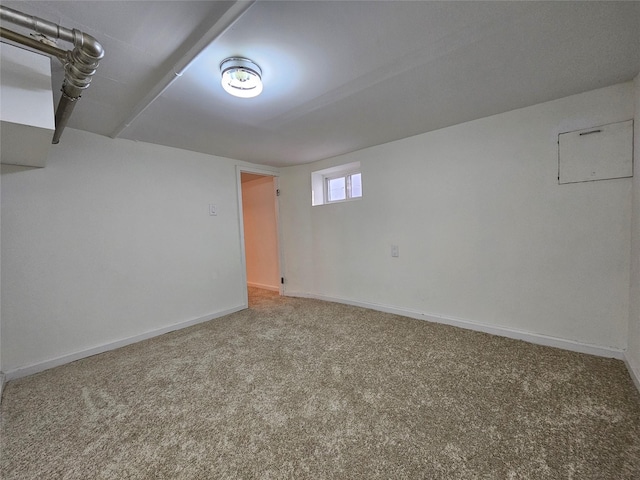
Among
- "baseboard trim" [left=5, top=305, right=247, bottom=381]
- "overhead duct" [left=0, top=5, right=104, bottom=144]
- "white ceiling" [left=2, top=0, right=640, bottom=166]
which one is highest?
"white ceiling" [left=2, top=0, right=640, bottom=166]

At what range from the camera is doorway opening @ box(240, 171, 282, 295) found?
4.20m

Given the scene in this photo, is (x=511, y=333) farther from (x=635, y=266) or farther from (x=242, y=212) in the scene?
(x=242, y=212)

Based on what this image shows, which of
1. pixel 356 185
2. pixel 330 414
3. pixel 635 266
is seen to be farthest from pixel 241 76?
pixel 635 266

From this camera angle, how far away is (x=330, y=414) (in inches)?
53.9

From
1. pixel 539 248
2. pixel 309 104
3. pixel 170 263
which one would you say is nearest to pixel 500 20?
pixel 309 104

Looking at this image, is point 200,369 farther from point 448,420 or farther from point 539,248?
point 539,248

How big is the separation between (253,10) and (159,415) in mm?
2168

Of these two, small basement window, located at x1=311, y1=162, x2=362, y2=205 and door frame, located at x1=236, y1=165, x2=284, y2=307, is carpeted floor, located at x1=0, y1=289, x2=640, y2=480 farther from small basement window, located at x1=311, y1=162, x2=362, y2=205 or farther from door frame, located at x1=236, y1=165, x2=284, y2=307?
small basement window, located at x1=311, y1=162, x2=362, y2=205

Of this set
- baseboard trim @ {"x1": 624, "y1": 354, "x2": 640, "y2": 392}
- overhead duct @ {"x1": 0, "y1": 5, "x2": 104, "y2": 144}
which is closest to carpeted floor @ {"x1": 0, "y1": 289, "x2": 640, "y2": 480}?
baseboard trim @ {"x1": 624, "y1": 354, "x2": 640, "y2": 392}

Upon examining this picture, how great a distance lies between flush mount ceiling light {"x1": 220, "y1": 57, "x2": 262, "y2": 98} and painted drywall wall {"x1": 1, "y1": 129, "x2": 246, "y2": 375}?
1.70 m

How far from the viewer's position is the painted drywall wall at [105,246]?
1913 millimetres

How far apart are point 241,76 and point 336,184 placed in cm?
234

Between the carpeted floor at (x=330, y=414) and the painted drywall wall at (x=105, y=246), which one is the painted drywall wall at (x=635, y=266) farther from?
the painted drywall wall at (x=105, y=246)

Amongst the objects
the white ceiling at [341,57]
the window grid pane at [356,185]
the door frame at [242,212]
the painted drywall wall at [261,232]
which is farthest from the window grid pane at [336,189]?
the white ceiling at [341,57]
